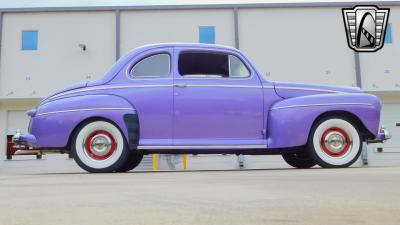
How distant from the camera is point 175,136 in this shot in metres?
5.86

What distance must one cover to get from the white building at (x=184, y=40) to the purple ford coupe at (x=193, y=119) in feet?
40.6

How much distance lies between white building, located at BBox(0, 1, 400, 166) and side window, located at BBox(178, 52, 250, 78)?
12.1 metres

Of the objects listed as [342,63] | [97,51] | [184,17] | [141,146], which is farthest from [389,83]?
[141,146]

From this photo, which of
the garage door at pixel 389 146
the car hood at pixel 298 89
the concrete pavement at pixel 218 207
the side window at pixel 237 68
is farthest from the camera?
the garage door at pixel 389 146

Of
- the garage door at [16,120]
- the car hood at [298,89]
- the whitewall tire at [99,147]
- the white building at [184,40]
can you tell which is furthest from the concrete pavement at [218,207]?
the garage door at [16,120]

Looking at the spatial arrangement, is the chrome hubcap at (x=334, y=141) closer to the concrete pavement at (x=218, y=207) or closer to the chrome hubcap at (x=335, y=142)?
the chrome hubcap at (x=335, y=142)

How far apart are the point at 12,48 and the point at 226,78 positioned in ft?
48.5

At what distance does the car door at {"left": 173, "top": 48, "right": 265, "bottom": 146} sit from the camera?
5883 millimetres

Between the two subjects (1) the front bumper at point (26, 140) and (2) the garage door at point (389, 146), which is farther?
(2) the garage door at point (389, 146)

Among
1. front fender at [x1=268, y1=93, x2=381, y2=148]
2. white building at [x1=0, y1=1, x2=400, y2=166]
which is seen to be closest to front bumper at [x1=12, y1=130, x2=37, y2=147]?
front fender at [x1=268, y1=93, x2=381, y2=148]

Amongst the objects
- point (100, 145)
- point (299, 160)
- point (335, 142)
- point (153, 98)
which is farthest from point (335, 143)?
point (100, 145)

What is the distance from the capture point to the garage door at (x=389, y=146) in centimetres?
A: 1764

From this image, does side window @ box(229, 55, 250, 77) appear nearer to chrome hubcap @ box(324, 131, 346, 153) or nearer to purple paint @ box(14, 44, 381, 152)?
purple paint @ box(14, 44, 381, 152)

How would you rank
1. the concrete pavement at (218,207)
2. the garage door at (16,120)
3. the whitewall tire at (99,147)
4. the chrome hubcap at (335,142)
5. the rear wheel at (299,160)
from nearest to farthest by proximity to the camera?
the concrete pavement at (218,207)
the whitewall tire at (99,147)
the chrome hubcap at (335,142)
the rear wheel at (299,160)
the garage door at (16,120)
